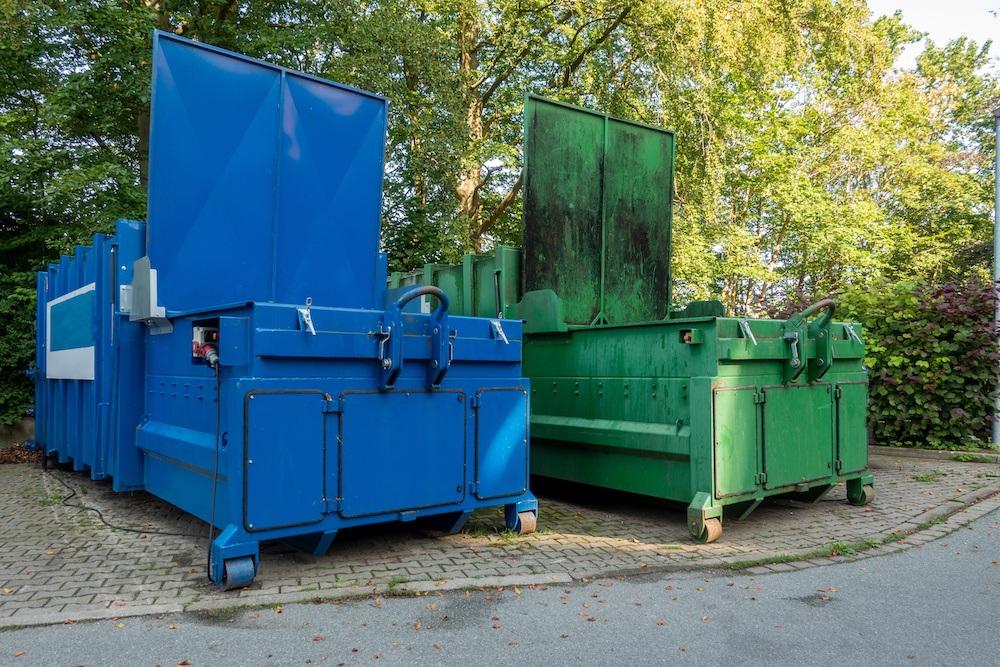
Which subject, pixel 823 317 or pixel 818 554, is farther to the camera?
pixel 823 317

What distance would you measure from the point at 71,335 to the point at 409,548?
15.2 feet

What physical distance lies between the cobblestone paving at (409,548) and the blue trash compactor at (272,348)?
29 cm

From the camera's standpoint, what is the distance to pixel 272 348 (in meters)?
4.41

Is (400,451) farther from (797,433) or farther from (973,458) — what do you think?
(973,458)

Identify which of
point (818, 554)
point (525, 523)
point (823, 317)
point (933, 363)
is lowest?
point (818, 554)

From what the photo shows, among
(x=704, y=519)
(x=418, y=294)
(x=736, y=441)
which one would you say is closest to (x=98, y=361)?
(x=418, y=294)

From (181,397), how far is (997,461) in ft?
33.1

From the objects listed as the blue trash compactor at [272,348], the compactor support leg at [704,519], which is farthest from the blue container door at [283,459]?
the compactor support leg at [704,519]

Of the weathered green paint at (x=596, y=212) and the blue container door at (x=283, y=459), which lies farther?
the weathered green paint at (x=596, y=212)

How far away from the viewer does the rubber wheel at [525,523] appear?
19.1 ft

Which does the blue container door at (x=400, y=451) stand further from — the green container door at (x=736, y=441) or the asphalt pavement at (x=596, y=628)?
the green container door at (x=736, y=441)

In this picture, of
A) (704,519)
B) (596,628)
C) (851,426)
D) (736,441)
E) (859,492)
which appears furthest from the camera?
(859,492)

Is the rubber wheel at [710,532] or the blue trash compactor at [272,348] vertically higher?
the blue trash compactor at [272,348]

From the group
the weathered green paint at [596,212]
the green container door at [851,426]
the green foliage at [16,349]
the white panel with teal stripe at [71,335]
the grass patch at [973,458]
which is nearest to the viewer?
the green container door at [851,426]
